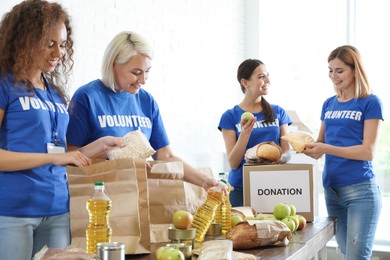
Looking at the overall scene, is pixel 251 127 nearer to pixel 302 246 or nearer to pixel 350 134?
pixel 350 134

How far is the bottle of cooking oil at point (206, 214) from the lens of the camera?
2.01 metres

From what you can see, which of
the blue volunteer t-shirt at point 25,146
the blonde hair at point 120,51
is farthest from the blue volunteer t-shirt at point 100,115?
the blue volunteer t-shirt at point 25,146

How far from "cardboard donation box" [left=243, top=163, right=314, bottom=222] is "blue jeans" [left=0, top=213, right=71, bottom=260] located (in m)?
1.06

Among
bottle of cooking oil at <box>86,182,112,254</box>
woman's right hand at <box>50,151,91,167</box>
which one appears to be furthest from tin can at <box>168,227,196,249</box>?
woman's right hand at <box>50,151,91,167</box>

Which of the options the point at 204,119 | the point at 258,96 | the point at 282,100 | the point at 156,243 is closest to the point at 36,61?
the point at 156,243

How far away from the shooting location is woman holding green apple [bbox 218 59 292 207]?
334 cm

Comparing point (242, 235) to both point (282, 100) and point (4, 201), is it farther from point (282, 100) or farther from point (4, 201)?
point (282, 100)

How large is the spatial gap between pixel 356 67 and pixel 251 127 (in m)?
0.69

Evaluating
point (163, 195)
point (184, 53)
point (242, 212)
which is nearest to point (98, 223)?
point (163, 195)

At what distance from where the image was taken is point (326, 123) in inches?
128

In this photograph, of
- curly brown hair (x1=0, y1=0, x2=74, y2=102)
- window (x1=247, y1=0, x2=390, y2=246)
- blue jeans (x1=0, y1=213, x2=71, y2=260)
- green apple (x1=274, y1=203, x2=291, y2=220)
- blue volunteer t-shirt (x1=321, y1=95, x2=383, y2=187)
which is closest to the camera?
blue jeans (x1=0, y1=213, x2=71, y2=260)

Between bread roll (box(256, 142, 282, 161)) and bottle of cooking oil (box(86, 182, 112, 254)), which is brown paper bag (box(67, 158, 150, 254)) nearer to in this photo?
bottle of cooking oil (box(86, 182, 112, 254))

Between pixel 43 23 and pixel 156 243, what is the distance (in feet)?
2.88

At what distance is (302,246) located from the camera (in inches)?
81.5
